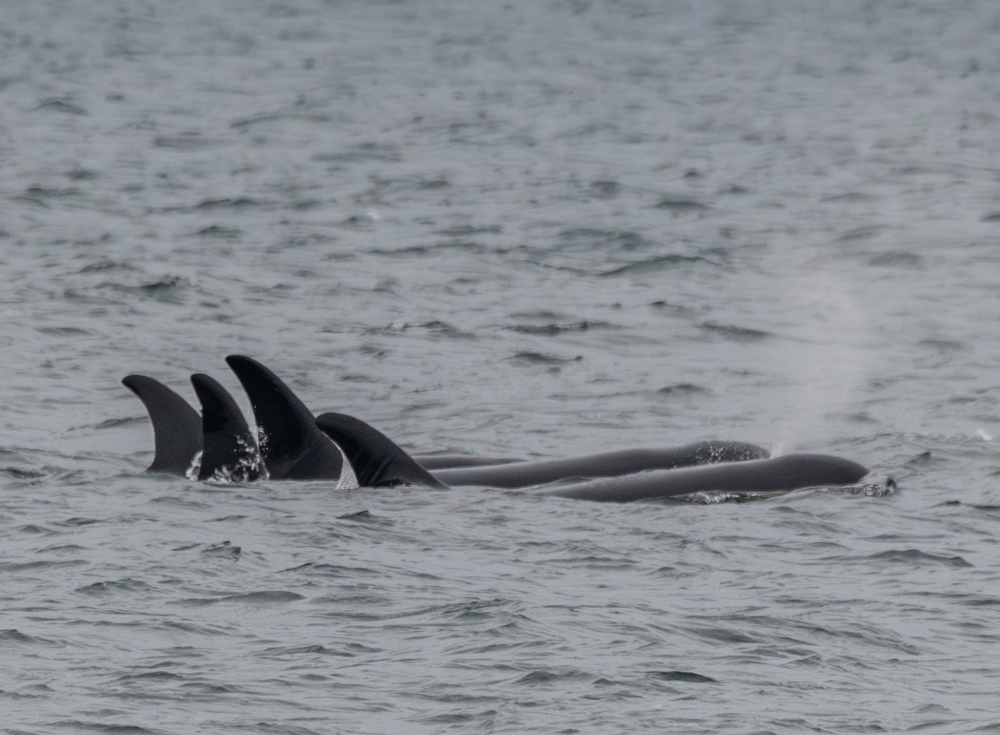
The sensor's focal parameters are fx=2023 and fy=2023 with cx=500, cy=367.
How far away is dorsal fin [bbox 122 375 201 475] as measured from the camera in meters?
15.6

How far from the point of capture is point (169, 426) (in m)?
15.8

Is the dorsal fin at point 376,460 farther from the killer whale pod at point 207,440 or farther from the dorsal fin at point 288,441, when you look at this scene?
the killer whale pod at point 207,440

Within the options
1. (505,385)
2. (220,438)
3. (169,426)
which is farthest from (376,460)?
(505,385)

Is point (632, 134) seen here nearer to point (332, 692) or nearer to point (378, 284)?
point (378, 284)

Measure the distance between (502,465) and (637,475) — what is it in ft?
3.51

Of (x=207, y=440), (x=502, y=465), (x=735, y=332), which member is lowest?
(x=502, y=465)

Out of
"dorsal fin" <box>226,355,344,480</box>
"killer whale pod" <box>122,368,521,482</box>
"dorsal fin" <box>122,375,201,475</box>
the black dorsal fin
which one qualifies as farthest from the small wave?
the black dorsal fin

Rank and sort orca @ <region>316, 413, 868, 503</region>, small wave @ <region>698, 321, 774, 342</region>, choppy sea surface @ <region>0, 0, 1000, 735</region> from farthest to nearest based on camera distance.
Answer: small wave @ <region>698, 321, 774, 342</region> → orca @ <region>316, 413, 868, 503</region> → choppy sea surface @ <region>0, 0, 1000, 735</region>

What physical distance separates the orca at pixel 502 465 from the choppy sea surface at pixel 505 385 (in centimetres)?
27

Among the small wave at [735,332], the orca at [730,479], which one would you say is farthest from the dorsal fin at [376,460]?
the small wave at [735,332]

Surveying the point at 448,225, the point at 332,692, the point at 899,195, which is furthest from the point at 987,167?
the point at 332,692

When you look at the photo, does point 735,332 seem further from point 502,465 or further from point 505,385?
point 502,465

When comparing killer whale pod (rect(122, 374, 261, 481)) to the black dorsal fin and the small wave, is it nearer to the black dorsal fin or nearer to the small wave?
the black dorsal fin

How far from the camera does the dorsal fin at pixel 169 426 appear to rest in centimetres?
1562
